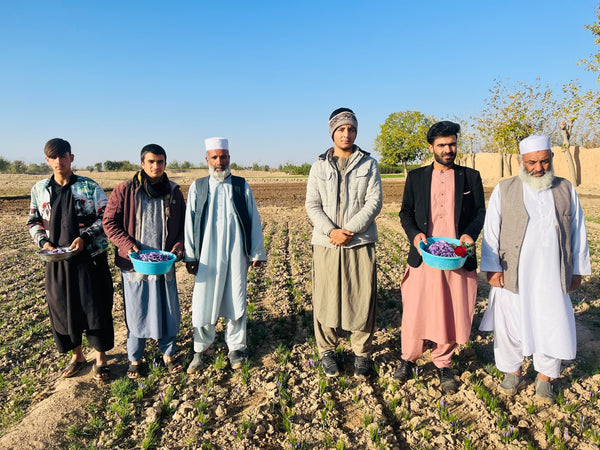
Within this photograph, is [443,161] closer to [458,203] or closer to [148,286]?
[458,203]

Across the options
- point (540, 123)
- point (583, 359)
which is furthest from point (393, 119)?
point (583, 359)

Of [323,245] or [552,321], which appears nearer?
[552,321]

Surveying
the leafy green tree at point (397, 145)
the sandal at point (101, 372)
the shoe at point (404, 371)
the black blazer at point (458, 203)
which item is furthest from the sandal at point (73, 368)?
the leafy green tree at point (397, 145)

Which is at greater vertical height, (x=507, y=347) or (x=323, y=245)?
(x=323, y=245)

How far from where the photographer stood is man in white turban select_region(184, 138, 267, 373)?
11.3 ft

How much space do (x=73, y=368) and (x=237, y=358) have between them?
1.57 metres

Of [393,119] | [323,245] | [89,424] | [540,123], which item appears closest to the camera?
[89,424]

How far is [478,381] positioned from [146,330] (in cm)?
302

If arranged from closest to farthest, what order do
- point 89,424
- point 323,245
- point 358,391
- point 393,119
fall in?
1. point 89,424
2. point 358,391
3. point 323,245
4. point 393,119

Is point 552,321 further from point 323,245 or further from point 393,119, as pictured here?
point 393,119

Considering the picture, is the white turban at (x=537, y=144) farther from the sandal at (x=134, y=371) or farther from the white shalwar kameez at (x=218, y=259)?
the sandal at (x=134, y=371)

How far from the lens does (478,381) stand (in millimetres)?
3230

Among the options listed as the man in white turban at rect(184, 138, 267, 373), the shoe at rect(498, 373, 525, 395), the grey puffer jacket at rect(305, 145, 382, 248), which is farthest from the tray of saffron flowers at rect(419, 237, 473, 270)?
the man in white turban at rect(184, 138, 267, 373)

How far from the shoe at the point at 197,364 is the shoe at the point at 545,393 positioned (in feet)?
9.68
